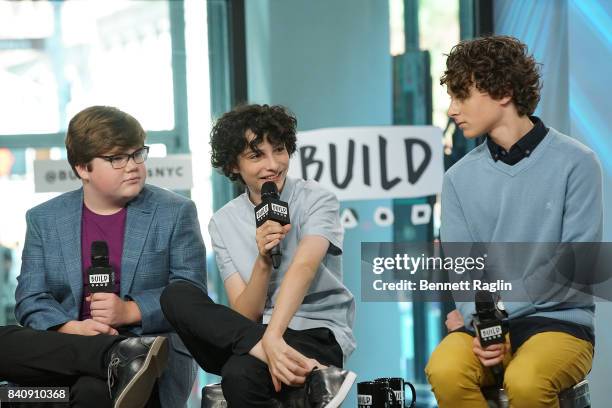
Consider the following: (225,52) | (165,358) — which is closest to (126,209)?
(165,358)

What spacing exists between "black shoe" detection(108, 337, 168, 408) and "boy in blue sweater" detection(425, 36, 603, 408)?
816 millimetres

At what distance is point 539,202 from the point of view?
2.84m

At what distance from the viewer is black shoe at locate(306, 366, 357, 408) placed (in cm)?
261

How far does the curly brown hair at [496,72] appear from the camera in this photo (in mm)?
2916

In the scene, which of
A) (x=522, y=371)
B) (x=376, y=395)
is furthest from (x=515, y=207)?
(x=376, y=395)

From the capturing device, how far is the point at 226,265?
10.3 feet

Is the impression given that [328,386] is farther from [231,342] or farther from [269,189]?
[269,189]

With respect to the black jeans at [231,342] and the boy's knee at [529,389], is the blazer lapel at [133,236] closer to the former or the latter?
the black jeans at [231,342]

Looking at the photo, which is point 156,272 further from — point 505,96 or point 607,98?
point 607,98

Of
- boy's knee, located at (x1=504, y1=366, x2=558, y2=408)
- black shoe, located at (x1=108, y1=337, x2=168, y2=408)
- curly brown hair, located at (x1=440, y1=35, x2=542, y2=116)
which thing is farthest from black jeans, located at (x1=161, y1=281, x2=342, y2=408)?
curly brown hair, located at (x1=440, y1=35, x2=542, y2=116)

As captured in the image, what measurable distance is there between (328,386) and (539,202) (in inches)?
33.6

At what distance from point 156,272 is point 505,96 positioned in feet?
4.29

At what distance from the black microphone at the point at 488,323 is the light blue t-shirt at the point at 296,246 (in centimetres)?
50

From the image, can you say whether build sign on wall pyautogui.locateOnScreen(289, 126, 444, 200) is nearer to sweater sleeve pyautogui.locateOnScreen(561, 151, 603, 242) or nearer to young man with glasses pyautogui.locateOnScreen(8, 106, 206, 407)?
young man with glasses pyautogui.locateOnScreen(8, 106, 206, 407)
